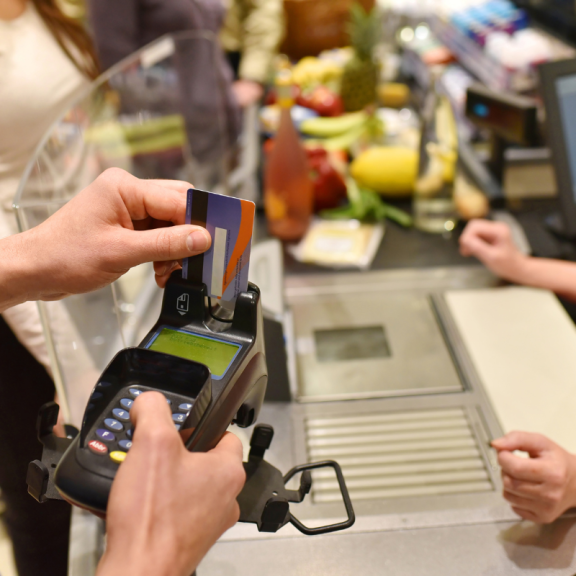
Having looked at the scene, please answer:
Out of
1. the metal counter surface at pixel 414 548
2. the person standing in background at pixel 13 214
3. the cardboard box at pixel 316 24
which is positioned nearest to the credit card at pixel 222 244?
the person standing in background at pixel 13 214

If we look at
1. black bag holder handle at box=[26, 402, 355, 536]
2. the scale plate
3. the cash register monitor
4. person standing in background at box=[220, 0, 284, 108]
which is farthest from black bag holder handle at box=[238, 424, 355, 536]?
person standing in background at box=[220, 0, 284, 108]

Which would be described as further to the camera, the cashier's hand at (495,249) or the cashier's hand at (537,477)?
the cashier's hand at (495,249)

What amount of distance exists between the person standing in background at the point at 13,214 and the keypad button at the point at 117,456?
162 millimetres

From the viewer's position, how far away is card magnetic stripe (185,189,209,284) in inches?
19.2

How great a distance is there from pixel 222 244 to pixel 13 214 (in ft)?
1.40

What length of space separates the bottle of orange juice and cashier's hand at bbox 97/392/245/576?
958 millimetres

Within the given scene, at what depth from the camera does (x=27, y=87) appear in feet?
3.18

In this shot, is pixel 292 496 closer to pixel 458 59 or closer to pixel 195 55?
pixel 195 55

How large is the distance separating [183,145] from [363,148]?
57 cm

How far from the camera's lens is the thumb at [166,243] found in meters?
0.49

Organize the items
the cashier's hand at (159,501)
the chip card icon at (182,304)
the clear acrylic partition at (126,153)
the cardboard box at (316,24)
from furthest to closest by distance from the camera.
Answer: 1. the cardboard box at (316,24)
2. the clear acrylic partition at (126,153)
3. the chip card icon at (182,304)
4. the cashier's hand at (159,501)

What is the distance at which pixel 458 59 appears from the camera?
202cm

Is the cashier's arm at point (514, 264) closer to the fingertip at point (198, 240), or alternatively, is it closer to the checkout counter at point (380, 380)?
the checkout counter at point (380, 380)

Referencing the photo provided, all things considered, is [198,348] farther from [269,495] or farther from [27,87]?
[27,87]
